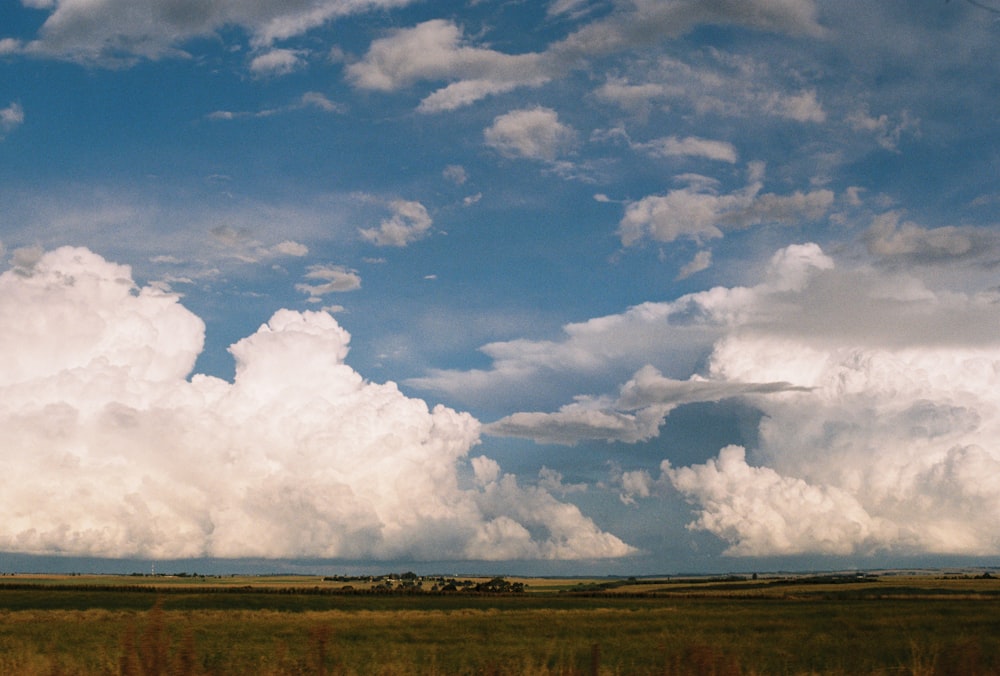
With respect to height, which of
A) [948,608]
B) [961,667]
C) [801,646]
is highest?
[961,667]

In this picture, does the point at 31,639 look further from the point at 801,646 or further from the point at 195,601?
the point at 195,601

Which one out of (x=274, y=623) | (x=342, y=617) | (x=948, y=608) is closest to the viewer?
(x=274, y=623)

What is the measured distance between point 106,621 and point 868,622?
186 ft

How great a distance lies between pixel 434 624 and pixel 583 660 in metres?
30.6

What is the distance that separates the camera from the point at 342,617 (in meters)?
73.4

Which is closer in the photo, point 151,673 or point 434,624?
point 151,673

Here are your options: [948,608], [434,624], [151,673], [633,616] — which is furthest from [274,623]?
[948,608]

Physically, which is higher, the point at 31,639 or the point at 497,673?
the point at 497,673

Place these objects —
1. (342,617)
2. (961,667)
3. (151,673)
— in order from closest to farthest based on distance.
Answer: (151,673) → (961,667) → (342,617)

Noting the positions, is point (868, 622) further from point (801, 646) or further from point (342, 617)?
point (342, 617)

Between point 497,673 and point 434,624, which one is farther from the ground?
point 497,673

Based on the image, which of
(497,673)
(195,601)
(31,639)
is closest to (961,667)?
(497,673)

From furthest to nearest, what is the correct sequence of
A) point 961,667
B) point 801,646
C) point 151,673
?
point 801,646
point 961,667
point 151,673

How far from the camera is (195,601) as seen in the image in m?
100
